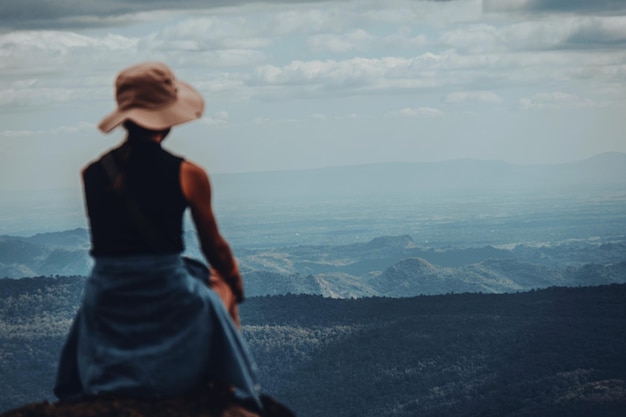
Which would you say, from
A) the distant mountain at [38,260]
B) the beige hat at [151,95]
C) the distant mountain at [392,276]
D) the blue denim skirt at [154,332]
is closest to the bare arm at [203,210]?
the blue denim skirt at [154,332]

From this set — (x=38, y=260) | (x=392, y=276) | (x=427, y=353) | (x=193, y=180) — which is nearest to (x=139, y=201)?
(x=193, y=180)

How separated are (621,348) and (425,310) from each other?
10.6m

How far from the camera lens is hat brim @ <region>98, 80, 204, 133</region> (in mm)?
7227

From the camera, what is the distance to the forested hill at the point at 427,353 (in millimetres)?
47844

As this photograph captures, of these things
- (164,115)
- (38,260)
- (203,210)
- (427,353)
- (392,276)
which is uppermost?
(164,115)

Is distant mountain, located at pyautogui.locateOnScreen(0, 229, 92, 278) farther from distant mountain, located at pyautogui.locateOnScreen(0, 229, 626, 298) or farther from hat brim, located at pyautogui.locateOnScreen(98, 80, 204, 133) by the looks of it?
hat brim, located at pyautogui.locateOnScreen(98, 80, 204, 133)

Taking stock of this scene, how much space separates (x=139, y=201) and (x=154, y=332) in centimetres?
70

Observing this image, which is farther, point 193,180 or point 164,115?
point 164,115

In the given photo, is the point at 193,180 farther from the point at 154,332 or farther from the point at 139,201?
the point at 154,332

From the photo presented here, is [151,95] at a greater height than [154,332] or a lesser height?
greater

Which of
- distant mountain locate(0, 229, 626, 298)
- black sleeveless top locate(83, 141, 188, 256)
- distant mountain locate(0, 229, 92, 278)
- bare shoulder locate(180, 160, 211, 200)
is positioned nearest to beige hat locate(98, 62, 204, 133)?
black sleeveless top locate(83, 141, 188, 256)

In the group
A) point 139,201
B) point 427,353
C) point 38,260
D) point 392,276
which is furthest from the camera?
point 38,260

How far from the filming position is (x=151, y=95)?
290 inches

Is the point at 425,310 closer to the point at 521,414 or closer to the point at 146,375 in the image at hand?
the point at 521,414
